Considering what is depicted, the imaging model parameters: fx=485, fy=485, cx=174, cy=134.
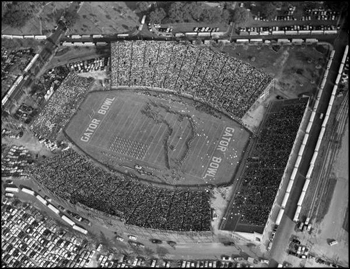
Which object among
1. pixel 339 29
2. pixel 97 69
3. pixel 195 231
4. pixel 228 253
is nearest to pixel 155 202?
pixel 195 231

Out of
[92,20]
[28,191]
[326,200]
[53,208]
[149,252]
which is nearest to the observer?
[149,252]

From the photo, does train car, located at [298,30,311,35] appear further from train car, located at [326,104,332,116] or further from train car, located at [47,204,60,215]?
train car, located at [47,204,60,215]

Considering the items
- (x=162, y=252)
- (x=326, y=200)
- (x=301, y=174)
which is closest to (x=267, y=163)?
(x=301, y=174)

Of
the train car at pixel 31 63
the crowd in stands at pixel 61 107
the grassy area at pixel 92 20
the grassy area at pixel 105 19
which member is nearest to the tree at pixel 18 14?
the grassy area at pixel 92 20

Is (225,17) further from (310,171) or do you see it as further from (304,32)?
(310,171)

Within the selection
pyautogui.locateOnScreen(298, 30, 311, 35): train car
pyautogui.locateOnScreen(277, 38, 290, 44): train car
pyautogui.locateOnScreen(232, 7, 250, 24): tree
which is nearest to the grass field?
pyautogui.locateOnScreen(277, 38, 290, 44): train car

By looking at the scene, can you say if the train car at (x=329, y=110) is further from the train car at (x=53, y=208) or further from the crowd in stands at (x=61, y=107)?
the train car at (x=53, y=208)

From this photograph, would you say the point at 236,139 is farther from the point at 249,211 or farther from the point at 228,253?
the point at 228,253
